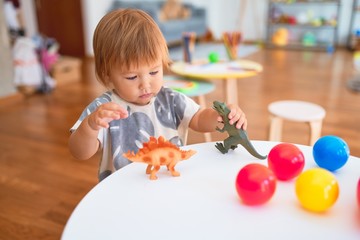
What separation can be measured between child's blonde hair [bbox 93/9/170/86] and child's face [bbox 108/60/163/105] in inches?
0.5

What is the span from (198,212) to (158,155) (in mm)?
150

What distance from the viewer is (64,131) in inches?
98.0

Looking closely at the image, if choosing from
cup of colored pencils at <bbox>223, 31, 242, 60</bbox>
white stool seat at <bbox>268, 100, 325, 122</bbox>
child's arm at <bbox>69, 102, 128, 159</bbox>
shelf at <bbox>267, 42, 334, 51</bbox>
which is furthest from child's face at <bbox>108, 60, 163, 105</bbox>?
shelf at <bbox>267, 42, 334, 51</bbox>

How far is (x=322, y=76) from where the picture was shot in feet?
12.9

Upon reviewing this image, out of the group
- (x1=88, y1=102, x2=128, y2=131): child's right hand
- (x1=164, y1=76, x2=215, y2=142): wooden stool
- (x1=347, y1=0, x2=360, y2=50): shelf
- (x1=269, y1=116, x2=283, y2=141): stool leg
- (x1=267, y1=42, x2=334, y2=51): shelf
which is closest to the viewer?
(x1=88, y1=102, x2=128, y2=131): child's right hand

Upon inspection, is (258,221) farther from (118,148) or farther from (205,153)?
(118,148)

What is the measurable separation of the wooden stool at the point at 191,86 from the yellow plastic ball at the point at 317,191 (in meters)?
1.25

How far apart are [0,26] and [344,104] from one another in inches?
114

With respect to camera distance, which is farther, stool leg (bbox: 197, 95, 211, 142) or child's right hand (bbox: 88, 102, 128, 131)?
stool leg (bbox: 197, 95, 211, 142)

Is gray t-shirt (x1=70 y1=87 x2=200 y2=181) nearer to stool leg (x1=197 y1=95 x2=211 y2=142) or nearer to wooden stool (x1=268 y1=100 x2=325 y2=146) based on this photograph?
wooden stool (x1=268 y1=100 x2=325 y2=146)

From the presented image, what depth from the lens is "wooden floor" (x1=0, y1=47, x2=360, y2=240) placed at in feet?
5.28

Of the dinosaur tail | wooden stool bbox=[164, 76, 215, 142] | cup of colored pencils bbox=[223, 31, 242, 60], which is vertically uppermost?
the dinosaur tail

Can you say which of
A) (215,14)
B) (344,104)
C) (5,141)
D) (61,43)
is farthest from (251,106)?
(215,14)

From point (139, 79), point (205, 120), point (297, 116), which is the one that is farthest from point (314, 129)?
point (139, 79)
